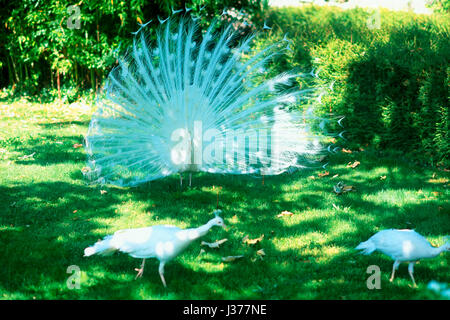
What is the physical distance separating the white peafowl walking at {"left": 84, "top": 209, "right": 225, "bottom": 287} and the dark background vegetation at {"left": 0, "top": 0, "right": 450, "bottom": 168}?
14.5ft

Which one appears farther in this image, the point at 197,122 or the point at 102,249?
the point at 197,122

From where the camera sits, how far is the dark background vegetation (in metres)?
6.49

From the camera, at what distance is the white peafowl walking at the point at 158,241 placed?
3.23 meters

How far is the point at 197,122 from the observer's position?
5148 millimetres

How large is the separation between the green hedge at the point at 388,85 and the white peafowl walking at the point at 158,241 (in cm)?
430

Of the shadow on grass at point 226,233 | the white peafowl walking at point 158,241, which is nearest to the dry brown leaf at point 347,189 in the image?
the shadow on grass at point 226,233

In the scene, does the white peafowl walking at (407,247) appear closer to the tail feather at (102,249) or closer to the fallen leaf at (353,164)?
the tail feather at (102,249)

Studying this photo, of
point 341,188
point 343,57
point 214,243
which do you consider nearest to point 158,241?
point 214,243

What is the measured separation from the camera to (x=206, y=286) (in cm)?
352

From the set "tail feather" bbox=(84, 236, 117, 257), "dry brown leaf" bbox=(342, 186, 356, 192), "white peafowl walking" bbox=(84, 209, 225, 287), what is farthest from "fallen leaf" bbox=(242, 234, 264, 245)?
"dry brown leaf" bbox=(342, 186, 356, 192)

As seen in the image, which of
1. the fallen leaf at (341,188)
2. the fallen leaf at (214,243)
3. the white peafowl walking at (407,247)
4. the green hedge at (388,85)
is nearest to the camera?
the white peafowl walking at (407,247)

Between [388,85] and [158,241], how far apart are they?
499 centimetres

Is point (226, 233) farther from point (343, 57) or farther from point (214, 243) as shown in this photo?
point (343, 57)
